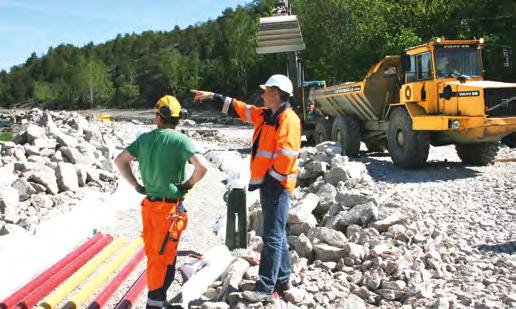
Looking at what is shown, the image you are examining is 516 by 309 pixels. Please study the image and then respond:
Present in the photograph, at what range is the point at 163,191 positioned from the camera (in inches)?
153

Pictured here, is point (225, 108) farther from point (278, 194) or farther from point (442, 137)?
point (442, 137)

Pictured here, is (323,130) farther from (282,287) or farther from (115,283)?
(282,287)

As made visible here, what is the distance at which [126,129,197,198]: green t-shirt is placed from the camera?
3.89 meters

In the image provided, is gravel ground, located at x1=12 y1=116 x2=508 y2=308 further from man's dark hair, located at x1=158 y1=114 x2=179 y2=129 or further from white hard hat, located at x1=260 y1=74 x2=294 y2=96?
white hard hat, located at x1=260 y1=74 x2=294 y2=96

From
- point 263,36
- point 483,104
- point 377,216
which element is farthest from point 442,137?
point 263,36

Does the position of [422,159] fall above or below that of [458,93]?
below

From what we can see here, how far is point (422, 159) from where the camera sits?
10.2m

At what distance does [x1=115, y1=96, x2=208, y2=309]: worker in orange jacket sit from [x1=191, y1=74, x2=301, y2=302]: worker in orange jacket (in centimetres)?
53

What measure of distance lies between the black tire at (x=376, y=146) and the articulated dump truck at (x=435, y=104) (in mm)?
727

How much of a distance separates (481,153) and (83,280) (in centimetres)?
822

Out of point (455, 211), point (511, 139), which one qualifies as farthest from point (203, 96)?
point (511, 139)

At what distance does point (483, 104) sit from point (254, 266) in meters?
6.05

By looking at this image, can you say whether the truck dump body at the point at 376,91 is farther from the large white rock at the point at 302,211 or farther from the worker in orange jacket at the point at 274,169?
the worker in orange jacket at the point at 274,169

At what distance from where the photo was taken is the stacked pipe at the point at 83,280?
4734 millimetres
